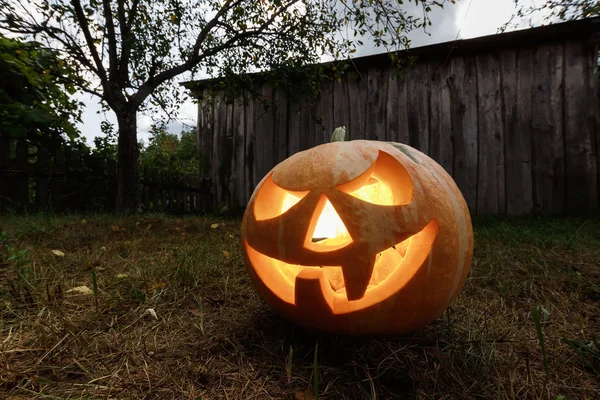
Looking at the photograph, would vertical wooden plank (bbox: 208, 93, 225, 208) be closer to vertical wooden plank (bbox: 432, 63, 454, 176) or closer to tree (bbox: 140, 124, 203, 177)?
vertical wooden plank (bbox: 432, 63, 454, 176)

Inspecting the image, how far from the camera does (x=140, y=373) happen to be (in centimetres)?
96

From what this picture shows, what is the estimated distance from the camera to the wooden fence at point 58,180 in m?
3.98

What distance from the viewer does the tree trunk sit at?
4.50m

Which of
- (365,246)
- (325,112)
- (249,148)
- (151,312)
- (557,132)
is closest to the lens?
(365,246)

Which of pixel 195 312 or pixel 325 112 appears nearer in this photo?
pixel 195 312

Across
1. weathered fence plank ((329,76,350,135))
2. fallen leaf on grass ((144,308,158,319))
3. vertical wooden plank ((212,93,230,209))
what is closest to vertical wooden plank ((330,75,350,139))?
weathered fence plank ((329,76,350,135))

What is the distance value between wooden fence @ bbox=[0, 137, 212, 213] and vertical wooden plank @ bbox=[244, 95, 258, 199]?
1.69 meters

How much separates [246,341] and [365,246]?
0.58m

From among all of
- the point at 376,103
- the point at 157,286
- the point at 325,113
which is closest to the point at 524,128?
the point at 376,103

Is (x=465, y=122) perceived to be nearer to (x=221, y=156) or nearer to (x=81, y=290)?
(x=221, y=156)

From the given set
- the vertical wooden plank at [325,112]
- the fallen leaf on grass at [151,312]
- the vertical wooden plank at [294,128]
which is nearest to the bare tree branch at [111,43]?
the vertical wooden plank at [294,128]

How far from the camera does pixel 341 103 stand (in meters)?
5.14

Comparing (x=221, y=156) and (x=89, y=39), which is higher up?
(x=89, y=39)

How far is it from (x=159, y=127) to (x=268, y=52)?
2287 mm
